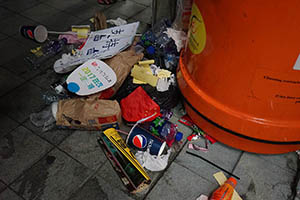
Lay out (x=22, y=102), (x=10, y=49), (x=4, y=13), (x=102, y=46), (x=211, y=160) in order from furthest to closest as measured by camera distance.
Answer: (x=4, y=13)
(x=10, y=49)
(x=102, y=46)
(x=22, y=102)
(x=211, y=160)

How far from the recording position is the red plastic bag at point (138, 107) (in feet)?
6.33

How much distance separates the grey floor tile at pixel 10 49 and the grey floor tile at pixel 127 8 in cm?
135

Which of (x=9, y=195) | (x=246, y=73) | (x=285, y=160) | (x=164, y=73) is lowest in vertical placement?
(x=9, y=195)

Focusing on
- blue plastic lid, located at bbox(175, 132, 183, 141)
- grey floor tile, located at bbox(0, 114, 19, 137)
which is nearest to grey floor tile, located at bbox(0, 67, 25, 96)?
grey floor tile, located at bbox(0, 114, 19, 137)

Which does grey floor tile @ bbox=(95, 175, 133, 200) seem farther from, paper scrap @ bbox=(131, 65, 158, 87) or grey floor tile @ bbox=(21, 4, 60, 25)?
grey floor tile @ bbox=(21, 4, 60, 25)

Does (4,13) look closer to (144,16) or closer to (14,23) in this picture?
(14,23)

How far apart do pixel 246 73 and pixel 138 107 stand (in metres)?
0.88

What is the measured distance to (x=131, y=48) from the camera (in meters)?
2.40

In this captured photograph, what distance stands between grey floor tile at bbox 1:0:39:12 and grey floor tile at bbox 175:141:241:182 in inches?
122

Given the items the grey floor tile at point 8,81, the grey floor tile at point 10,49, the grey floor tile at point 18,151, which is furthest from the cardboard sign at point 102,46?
the grey floor tile at point 18,151

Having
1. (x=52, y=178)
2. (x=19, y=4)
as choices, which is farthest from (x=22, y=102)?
(x=19, y=4)

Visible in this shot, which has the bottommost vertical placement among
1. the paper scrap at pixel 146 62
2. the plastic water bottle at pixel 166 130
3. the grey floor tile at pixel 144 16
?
the plastic water bottle at pixel 166 130

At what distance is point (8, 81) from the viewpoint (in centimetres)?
237

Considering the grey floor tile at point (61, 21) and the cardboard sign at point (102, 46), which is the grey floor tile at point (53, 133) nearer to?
the cardboard sign at point (102, 46)
